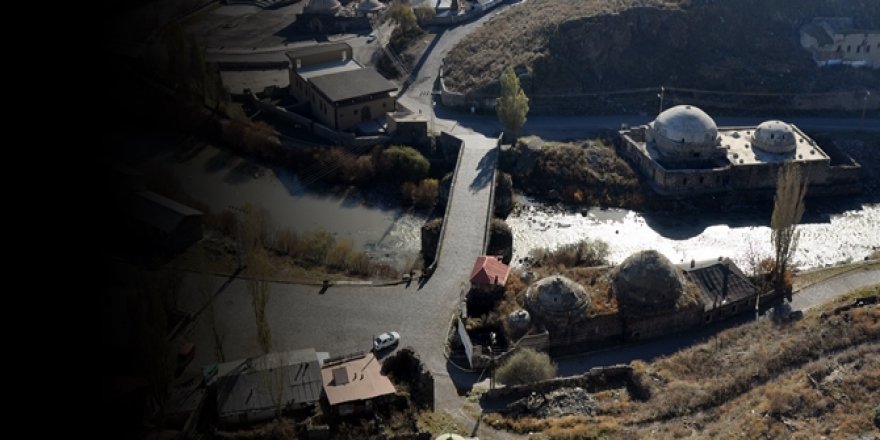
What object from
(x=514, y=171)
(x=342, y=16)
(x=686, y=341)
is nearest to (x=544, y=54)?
(x=514, y=171)

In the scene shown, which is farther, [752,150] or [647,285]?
[752,150]

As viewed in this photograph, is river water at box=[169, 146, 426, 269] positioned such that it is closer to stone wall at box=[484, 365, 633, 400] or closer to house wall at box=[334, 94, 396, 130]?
house wall at box=[334, 94, 396, 130]

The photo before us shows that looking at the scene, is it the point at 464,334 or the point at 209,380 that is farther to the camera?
the point at 464,334

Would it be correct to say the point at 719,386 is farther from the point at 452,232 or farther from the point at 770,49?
the point at 770,49

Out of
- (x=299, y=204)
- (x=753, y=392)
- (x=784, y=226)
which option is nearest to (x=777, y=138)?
(x=784, y=226)

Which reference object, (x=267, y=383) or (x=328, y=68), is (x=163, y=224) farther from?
(x=328, y=68)
